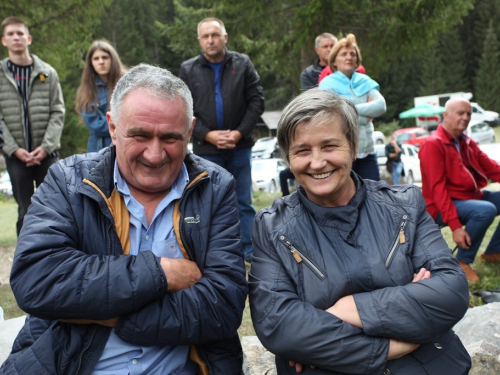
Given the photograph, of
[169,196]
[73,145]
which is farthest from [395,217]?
[73,145]

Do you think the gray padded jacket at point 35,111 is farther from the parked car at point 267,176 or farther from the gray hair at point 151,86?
the parked car at point 267,176

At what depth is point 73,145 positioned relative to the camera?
96.4 feet

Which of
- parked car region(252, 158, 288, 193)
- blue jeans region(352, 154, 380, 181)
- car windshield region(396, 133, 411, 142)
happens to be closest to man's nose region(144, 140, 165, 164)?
blue jeans region(352, 154, 380, 181)

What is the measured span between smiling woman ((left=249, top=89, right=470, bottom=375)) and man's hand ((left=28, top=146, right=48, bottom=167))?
133 inches

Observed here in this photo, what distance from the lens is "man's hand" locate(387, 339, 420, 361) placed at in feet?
6.50

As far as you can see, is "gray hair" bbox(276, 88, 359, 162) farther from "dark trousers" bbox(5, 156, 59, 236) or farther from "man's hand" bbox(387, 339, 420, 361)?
"dark trousers" bbox(5, 156, 59, 236)

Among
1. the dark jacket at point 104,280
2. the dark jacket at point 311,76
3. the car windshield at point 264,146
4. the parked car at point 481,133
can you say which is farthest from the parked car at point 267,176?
the parked car at point 481,133

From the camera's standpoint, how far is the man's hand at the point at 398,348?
198 centimetres

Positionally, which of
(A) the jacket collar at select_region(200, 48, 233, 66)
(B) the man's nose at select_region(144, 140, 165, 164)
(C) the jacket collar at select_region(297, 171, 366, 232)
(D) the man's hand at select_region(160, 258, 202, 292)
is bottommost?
(D) the man's hand at select_region(160, 258, 202, 292)

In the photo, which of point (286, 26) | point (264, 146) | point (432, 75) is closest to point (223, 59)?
point (286, 26)

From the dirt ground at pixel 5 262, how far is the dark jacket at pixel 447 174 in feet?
13.2

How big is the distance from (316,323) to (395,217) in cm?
58

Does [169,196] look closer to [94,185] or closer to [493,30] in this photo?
[94,185]

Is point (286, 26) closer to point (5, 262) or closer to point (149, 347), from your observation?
point (5, 262)
